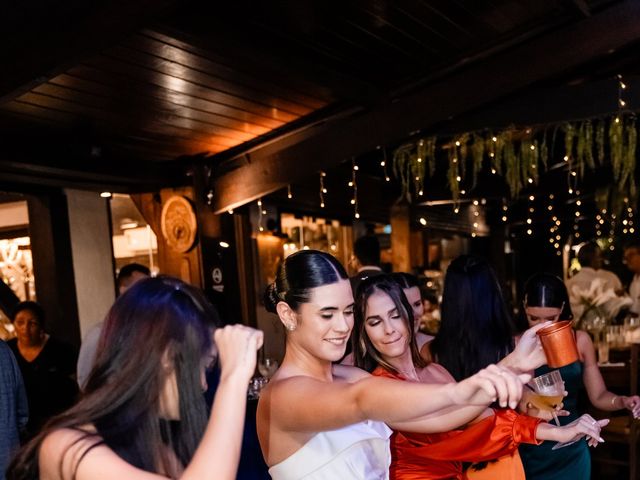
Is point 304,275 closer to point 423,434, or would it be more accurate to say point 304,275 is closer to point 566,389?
point 423,434

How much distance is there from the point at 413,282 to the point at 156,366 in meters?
2.06

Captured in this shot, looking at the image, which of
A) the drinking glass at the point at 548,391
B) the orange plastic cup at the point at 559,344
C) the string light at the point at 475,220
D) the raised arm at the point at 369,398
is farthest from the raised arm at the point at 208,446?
the string light at the point at 475,220

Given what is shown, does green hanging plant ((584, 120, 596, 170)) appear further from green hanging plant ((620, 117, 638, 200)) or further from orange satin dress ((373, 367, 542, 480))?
orange satin dress ((373, 367, 542, 480))

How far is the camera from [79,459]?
1.14 m

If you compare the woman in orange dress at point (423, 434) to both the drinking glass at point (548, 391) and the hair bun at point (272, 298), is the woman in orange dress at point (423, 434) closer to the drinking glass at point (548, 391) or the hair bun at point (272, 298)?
the drinking glass at point (548, 391)

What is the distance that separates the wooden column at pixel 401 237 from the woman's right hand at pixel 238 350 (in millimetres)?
6869

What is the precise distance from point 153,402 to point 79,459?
0.17 m

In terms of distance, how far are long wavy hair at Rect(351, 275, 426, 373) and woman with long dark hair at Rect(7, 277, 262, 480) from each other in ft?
3.06

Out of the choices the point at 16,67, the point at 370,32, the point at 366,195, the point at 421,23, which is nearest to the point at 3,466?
the point at 16,67

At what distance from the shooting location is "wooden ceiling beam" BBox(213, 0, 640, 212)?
3.95 meters

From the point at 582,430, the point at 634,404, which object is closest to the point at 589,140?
the point at 634,404

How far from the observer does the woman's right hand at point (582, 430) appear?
2141 millimetres

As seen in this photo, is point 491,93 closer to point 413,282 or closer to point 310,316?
point 413,282

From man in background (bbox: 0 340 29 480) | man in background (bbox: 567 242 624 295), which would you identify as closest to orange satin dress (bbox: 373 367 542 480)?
man in background (bbox: 0 340 29 480)
